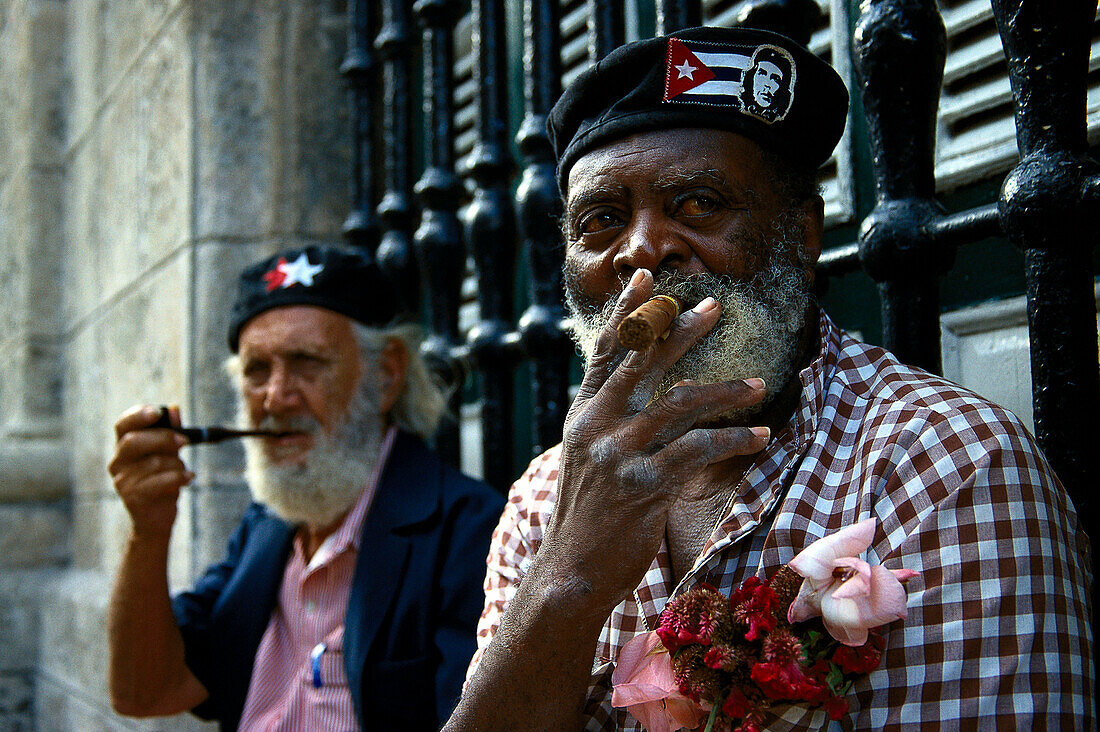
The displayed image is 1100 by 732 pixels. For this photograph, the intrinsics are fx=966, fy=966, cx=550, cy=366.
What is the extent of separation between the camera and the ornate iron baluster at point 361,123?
11.9ft

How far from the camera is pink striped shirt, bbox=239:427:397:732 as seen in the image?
100.0 inches

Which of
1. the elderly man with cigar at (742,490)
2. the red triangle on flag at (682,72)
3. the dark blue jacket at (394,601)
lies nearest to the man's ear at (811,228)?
the elderly man with cigar at (742,490)

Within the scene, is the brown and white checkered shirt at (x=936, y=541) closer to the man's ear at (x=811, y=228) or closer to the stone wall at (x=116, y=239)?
the man's ear at (x=811, y=228)

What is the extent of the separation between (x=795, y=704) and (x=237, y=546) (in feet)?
7.72

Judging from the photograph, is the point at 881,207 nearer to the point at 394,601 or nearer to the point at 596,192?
the point at 596,192

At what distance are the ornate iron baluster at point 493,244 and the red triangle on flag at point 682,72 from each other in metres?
1.26

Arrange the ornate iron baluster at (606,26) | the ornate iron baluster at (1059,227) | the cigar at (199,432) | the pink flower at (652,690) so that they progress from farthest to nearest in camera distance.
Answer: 1. the cigar at (199,432)
2. the ornate iron baluster at (606,26)
3. the ornate iron baluster at (1059,227)
4. the pink flower at (652,690)

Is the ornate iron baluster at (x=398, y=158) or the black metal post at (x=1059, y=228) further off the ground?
the ornate iron baluster at (x=398, y=158)

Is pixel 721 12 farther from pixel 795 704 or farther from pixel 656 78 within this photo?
pixel 795 704

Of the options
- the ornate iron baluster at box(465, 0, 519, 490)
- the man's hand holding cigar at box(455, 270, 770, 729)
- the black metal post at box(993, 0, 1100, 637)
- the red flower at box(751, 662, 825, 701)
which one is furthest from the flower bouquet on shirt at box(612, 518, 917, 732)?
the ornate iron baluster at box(465, 0, 519, 490)

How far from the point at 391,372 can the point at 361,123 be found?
109 cm

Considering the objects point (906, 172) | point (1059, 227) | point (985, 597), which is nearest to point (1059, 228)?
point (1059, 227)

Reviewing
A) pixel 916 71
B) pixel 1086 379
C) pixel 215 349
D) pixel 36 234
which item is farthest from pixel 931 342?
pixel 36 234

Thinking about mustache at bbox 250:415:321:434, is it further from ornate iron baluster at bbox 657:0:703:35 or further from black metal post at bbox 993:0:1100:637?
black metal post at bbox 993:0:1100:637
